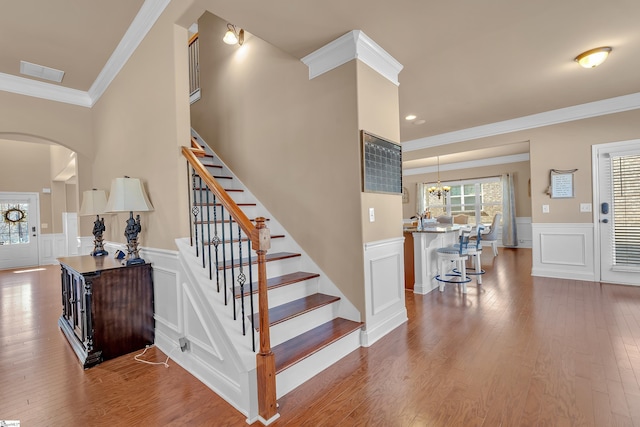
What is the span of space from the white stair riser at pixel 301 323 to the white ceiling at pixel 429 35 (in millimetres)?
2421

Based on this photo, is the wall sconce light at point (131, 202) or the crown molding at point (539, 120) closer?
the wall sconce light at point (131, 202)

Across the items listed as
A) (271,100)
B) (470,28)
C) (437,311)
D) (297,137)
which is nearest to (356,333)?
(437,311)

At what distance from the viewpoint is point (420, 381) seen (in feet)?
6.64

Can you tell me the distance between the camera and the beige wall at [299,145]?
8.66ft

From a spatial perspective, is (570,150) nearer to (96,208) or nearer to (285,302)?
(285,302)

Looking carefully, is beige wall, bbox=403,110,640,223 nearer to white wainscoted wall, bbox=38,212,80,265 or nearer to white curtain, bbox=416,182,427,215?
white curtain, bbox=416,182,427,215

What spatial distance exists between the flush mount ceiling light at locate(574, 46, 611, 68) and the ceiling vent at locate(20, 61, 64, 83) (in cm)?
591

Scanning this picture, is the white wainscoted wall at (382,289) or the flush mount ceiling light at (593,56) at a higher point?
the flush mount ceiling light at (593,56)

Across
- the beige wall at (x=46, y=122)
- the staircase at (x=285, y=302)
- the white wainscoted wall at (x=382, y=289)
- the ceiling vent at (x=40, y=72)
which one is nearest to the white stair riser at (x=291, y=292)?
the staircase at (x=285, y=302)

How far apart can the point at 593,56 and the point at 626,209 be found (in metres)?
2.69

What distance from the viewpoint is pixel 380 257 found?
2.78 meters

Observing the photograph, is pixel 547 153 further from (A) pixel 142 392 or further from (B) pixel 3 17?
(B) pixel 3 17

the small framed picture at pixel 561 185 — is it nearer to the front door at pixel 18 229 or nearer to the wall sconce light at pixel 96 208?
the wall sconce light at pixel 96 208

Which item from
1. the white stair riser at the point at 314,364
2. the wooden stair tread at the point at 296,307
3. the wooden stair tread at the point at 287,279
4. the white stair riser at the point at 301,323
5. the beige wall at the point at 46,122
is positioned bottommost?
the white stair riser at the point at 314,364
